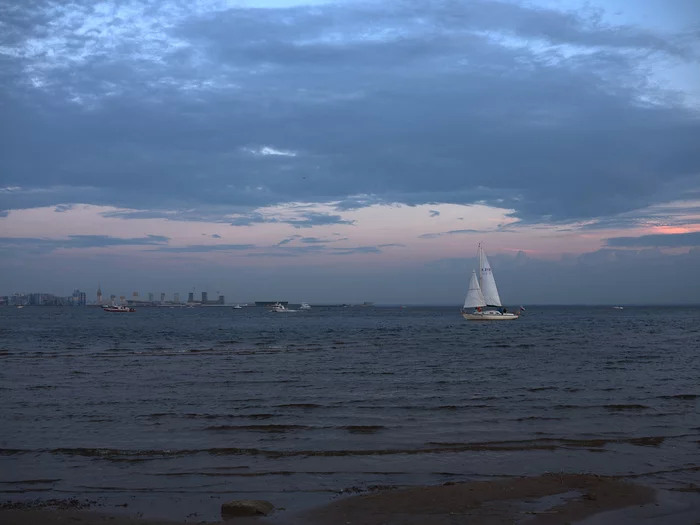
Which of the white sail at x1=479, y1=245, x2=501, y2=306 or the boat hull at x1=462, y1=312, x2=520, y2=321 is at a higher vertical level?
the white sail at x1=479, y1=245, x2=501, y2=306

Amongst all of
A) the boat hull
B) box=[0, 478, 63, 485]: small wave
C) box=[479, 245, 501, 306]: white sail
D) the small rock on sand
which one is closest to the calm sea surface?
box=[0, 478, 63, 485]: small wave

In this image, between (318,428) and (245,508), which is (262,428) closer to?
(318,428)

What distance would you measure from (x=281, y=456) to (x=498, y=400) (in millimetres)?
9995

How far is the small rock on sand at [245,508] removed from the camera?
32.6 feet

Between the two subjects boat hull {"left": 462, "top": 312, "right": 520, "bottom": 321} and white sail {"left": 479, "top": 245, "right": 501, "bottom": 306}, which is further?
white sail {"left": 479, "top": 245, "right": 501, "bottom": 306}

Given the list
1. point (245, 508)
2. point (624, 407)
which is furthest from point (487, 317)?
point (245, 508)

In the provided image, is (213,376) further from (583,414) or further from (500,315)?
(500,315)

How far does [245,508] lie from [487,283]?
315ft

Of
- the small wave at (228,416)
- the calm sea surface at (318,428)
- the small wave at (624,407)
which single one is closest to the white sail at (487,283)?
the calm sea surface at (318,428)

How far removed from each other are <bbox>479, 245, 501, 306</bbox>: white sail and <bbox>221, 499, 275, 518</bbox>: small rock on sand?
312 ft

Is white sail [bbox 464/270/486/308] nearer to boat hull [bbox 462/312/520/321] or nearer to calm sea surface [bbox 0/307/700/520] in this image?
boat hull [bbox 462/312/520/321]

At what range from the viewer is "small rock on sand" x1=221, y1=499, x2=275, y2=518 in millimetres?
9945

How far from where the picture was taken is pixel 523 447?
1470 cm

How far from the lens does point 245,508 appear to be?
999 centimetres
